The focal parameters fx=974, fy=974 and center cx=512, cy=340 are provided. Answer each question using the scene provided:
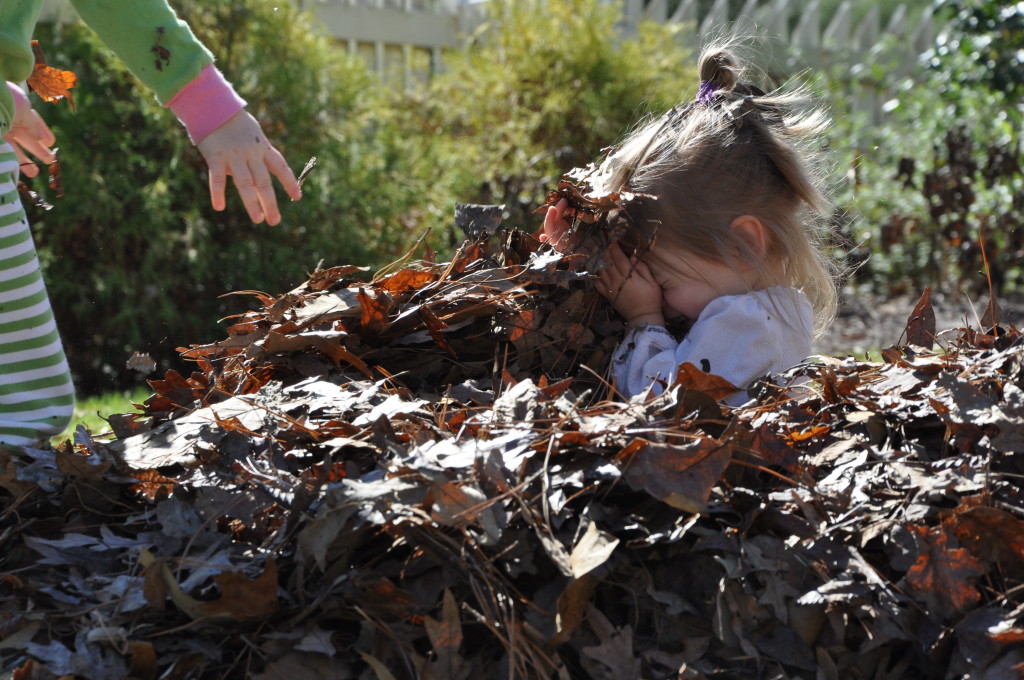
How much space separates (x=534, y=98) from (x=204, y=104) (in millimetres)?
4285

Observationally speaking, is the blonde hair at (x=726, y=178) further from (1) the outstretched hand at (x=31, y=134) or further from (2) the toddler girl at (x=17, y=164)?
(1) the outstretched hand at (x=31, y=134)

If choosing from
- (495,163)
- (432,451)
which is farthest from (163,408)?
(495,163)

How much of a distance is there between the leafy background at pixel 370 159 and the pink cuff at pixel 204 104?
166cm

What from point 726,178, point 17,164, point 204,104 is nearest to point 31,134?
point 17,164

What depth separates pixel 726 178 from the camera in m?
2.28

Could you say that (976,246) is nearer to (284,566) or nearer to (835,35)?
(284,566)

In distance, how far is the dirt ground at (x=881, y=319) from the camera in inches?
220

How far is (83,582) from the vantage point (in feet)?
4.05

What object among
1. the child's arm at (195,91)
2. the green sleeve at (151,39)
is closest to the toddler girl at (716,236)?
the child's arm at (195,91)

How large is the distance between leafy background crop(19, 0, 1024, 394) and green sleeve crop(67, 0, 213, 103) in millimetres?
1654

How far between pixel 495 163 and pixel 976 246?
10.3 ft

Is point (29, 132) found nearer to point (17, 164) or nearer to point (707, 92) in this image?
point (17, 164)

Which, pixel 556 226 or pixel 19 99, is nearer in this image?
pixel 556 226

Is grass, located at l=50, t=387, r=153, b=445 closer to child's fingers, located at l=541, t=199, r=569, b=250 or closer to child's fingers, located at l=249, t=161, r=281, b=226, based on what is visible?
child's fingers, located at l=249, t=161, r=281, b=226
